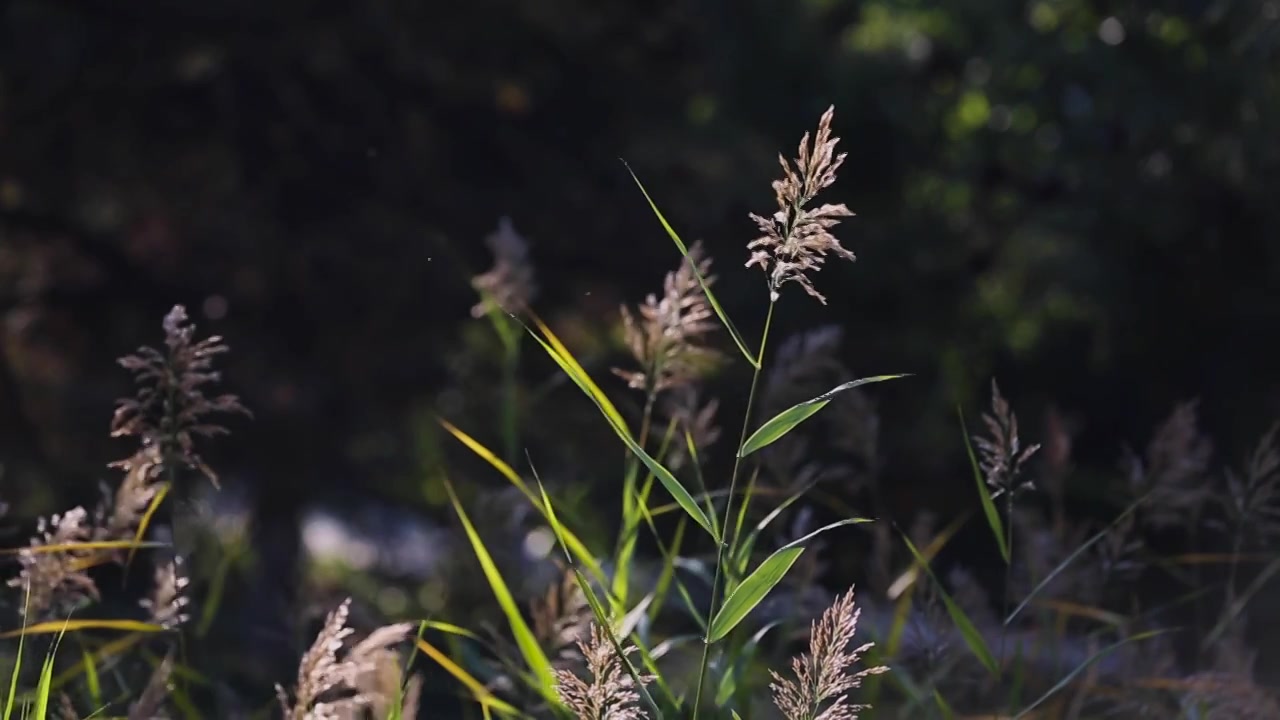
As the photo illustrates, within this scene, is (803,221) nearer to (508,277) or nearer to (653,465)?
(653,465)

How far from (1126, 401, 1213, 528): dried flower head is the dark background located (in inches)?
135

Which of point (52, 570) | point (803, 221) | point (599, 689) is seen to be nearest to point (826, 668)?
point (599, 689)

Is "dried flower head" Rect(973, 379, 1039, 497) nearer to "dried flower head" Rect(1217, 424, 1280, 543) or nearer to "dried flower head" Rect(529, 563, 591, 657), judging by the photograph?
"dried flower head" Rect(1217, 424, 1280, 543)

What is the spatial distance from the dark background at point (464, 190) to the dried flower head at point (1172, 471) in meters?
3.43

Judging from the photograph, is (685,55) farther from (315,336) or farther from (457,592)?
(457,592)

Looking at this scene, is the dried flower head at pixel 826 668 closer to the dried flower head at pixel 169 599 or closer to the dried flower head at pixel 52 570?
the dried flower head at pixel 169 599

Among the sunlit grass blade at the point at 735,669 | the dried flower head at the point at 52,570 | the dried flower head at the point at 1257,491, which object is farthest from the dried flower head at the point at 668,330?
the dried flower head at the point at 1257,491

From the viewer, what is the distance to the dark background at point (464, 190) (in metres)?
6.47

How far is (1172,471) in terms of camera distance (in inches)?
94.2

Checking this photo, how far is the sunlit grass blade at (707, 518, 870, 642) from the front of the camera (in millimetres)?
1536

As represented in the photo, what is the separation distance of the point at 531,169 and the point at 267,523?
253 cm

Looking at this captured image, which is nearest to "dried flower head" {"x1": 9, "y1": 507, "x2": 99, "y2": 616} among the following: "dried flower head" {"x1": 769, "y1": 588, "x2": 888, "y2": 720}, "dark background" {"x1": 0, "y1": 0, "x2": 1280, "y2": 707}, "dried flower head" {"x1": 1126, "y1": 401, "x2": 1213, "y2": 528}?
"dried flower head" {"x1": 769, "y1": 588, "x2": 888, "y2": 720}

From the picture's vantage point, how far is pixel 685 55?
24.0ft

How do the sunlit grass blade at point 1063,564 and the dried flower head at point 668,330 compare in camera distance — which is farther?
the dried flower head at point 668,330
